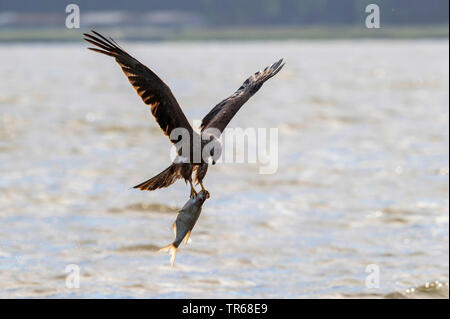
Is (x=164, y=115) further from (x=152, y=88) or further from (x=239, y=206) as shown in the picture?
(x=239, y=206)

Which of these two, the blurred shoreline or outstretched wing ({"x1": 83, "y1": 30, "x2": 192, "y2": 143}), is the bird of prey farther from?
the blurred shoreline

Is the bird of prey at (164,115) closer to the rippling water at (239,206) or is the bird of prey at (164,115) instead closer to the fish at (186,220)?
the fish at (186,220)

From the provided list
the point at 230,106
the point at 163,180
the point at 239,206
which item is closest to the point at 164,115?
the point at 163,180

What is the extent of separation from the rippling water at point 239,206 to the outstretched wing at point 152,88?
23.7ft

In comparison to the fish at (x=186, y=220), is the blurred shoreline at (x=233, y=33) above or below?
below

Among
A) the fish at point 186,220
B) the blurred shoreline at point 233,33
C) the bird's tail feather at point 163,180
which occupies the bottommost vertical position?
the blurred shoreline at point 233,33

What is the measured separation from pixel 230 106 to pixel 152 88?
111 centimetres

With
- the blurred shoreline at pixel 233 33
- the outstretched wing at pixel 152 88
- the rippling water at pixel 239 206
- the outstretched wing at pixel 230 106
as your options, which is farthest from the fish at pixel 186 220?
the blurred shoreline at pixel 233 33

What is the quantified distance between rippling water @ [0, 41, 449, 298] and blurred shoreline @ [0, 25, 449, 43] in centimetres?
7385

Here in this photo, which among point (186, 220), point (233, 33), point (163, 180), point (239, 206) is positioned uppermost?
point (163, 180)

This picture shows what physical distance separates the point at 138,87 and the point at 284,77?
66.3 m

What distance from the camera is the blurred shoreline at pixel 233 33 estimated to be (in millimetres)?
126125

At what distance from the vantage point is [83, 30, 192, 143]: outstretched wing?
989 cm

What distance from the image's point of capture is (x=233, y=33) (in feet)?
427
